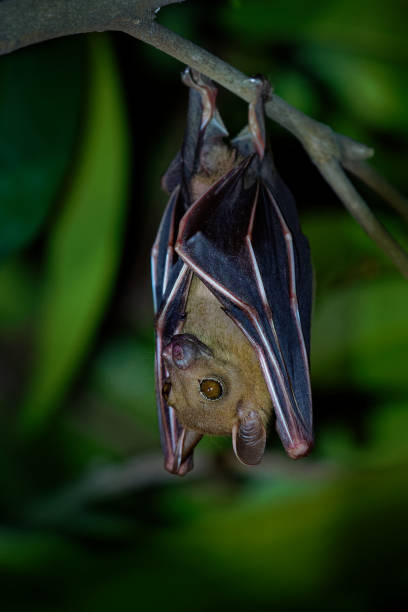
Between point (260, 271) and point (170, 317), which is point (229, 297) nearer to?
point (260, 271)

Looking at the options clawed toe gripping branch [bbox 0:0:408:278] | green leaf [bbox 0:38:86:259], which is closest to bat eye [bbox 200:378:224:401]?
clawed toe gripping branch [bbox 0:0:408:278]

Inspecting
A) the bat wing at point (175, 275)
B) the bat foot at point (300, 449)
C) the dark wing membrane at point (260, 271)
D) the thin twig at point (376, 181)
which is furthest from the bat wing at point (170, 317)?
the thin twig at point (376, 181)

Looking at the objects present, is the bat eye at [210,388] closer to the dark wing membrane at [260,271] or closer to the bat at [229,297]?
the bat at [229,297]

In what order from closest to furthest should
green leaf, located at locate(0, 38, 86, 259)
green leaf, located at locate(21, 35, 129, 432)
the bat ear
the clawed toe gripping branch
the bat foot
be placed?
1. the clawed toe gripping branch
2. the bat foot
3. the bat ear
4. green leaf, located at locate(0, 38, 86, 259)
5. green leaf, located at locate(21, 35, 129, 432)

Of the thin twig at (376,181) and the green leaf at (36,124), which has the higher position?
the green leaf at (36,124)

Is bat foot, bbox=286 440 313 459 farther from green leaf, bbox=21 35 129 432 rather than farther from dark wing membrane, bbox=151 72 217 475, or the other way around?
green leaf, bbox=21 35 129 432

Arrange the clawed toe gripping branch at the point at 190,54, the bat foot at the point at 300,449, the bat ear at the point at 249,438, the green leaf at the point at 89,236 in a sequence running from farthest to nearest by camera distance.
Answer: the green leaf at the point at 89,236
the bat ear at the point at 249,438
the bat foot at the point at 300,449
the clawed toe gripping branch at the point at 190,54

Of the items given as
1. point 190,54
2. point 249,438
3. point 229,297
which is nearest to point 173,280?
point 229,297

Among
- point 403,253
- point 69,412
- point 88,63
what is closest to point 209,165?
point 403,253
